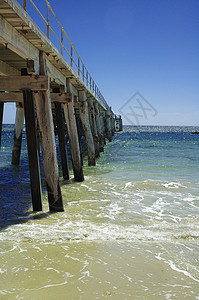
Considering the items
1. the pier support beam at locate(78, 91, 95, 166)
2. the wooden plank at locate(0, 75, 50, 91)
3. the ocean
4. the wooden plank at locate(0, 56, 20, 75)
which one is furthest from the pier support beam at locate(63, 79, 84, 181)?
the wooden plank at locate(0, 75, 50, 91)

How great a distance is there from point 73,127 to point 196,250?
21.4 ft

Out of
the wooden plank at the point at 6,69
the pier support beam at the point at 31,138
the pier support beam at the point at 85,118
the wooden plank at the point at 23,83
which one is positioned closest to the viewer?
the pier support beam at the point at 31,138

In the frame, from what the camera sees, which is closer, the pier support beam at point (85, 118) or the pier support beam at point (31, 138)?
the pier support beam at point (31, 138)

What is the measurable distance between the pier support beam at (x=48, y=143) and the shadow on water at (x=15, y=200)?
43 cm

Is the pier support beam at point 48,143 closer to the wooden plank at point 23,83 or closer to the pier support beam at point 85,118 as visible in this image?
the wooden plank at point 23,83

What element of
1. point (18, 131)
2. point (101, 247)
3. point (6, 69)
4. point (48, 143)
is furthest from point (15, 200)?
point (18, 131)

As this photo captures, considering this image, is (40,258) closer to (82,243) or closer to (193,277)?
(82,243)

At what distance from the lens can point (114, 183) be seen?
10.2 meters

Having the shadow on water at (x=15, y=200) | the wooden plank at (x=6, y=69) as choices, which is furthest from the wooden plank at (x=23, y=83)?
the shadow on water at (x=15, y=200)

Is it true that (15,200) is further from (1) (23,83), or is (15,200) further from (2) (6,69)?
(2) (6,69)

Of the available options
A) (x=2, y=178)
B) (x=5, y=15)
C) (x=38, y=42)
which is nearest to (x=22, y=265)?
(x=5, y=15)

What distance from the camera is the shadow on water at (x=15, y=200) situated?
19.2ft

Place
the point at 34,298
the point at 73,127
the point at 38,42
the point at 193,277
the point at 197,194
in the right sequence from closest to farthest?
the point at 34,298, the point at 193,277, the point at 38,42, the point at 197,194, the point at 73,127

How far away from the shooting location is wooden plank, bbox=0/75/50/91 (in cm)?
593
